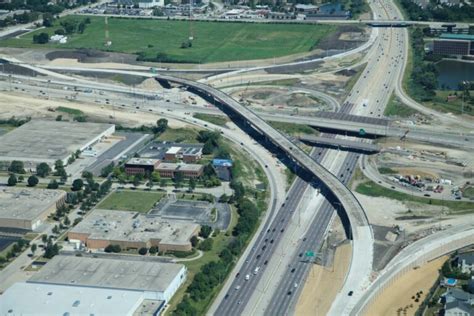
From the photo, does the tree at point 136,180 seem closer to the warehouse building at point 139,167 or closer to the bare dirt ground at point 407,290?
the warehouse building at point 139,167

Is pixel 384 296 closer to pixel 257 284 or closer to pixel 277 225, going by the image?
pixel 257 284

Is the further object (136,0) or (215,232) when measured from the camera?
(136,0)

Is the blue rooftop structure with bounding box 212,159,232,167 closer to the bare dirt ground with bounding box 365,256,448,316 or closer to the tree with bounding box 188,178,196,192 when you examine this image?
the tree with bounding box 188,178,196,192

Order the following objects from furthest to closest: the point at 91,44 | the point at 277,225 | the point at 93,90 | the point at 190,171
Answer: the point at 91,44, the point at 93,90, the point at 190,171, the point at 277,225

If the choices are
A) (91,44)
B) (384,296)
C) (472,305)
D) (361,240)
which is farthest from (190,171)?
(91,44)

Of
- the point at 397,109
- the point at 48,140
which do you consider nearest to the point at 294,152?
the point at 397,109

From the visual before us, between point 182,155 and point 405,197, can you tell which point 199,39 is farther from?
point 405,197
